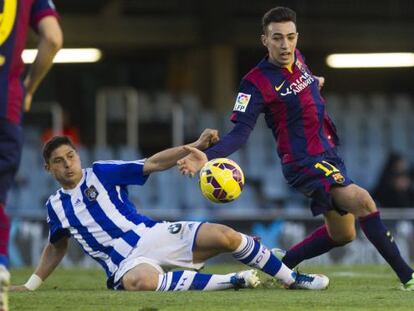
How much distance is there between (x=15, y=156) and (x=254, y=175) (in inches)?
516

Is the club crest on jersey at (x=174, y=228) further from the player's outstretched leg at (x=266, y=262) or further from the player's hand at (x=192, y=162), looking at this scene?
the player's hand at (x=192, y=162)

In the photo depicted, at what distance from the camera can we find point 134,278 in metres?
8.13

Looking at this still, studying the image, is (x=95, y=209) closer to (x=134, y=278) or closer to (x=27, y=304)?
(x=134, y=278)

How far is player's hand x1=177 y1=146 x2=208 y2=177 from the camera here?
291 inches

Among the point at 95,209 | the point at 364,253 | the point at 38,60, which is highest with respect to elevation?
the point at 38,60

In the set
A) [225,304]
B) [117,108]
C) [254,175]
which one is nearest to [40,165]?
[117,108]

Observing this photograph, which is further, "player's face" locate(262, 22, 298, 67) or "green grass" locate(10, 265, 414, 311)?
"player's face" locate(262, 22, 298, 67)

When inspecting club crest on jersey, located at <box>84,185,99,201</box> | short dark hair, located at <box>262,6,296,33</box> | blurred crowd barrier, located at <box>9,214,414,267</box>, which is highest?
short dark hair, located at <box>262,6,296,33</box>

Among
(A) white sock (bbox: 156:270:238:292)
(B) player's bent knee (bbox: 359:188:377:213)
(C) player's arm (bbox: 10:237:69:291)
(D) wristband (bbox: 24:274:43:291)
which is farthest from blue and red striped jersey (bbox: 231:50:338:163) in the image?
(D) wristband (bbox: 24:274:43:291)

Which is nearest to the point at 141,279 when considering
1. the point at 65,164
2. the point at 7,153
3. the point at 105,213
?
the point at 105,213

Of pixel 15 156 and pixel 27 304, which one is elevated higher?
pixel 15 156

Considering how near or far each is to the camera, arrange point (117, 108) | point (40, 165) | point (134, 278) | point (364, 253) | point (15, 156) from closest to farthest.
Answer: point (15, 156) < point (134, 278) < point (364, 253) < point (40, 165) < point (117, 108)

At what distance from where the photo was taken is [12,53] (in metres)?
6.11

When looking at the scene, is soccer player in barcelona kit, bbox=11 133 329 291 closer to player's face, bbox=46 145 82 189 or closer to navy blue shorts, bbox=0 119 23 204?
player's face, bbox=46 145 82 189
